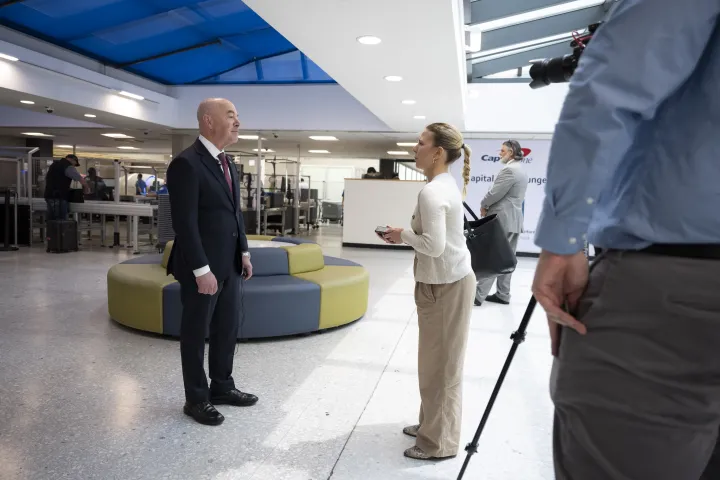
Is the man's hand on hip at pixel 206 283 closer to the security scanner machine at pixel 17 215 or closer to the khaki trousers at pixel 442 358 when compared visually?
the khaki trousers at pixel 442 358

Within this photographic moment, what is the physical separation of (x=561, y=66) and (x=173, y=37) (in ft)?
31.1

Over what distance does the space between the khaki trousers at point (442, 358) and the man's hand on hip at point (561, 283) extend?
4.73ft

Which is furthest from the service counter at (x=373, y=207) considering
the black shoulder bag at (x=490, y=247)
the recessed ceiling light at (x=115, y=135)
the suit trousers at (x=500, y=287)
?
the black shoulder bag at (x=490, y=247)

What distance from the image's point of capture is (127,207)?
998 centimetres

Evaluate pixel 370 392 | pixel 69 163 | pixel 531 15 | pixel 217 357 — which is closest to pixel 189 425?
pixel 217 357

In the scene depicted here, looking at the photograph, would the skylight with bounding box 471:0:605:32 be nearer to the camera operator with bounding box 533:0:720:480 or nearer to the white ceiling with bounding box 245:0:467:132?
the white ceiling with bounding box 245:0:467:132

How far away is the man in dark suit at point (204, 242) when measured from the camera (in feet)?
8.87

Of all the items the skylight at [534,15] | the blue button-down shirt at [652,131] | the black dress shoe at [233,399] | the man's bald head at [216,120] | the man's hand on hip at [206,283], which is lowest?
the black dress shoe at [233,399]

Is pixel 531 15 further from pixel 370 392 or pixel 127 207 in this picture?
pixel 127 207

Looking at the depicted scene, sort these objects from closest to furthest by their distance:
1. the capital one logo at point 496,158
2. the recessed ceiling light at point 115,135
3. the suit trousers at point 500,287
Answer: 1. the suit trousers at point 500,287
2. the capital one logo at point 496,158
3. the recessed ceiling light at point 115,135

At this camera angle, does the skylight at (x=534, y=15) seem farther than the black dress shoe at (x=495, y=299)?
Yes

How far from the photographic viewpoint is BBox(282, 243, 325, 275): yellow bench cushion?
4.91m

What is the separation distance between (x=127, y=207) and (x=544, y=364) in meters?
8.33

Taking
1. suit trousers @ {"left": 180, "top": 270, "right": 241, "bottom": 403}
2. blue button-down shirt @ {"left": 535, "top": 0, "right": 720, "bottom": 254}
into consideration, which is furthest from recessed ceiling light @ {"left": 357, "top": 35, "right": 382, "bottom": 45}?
blue button-down shirt @ {"left": 535, "top": 0, "right": 720, "bottom": 254}
